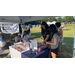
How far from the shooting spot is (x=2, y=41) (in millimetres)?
2963

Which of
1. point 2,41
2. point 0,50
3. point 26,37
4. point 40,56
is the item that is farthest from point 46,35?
point 0,50

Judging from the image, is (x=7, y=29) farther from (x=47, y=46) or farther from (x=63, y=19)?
(x=63, y=19)

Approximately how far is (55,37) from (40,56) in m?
0.67

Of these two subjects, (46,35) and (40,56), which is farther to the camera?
(46,35)

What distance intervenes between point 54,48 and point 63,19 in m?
25.9

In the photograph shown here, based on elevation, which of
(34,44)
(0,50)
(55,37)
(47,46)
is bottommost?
(0,50)

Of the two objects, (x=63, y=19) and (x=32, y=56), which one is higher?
(x=63, y=19)

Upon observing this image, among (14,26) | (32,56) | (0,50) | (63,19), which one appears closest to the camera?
(32,56)

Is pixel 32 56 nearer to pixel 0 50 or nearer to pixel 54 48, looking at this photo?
pixel 54 48

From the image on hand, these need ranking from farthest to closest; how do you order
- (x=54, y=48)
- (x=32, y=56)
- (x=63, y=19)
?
(x=63, y=19)
(x=54, y=48)
(x=32, y=56)

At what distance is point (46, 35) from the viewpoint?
90.9 inches

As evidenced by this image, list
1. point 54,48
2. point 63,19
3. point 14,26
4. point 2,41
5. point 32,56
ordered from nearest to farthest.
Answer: point 32,56 < point 54,48 < point 2,41 < point 14,26 < point 63,19

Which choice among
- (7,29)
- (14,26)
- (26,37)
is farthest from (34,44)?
(7,29)

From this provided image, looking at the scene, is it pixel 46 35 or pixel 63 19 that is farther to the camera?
pixel 63 19
